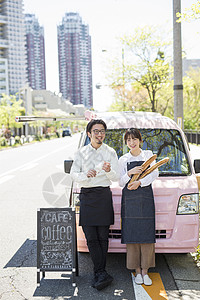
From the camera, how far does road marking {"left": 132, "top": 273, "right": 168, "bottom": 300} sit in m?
3.80

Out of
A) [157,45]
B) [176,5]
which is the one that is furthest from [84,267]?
[157,45]

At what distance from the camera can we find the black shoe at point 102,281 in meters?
4.00

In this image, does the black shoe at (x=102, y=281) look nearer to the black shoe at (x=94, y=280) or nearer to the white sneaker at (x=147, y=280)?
the black shoe at (x=94, y=280)

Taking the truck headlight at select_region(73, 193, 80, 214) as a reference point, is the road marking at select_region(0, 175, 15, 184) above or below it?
below

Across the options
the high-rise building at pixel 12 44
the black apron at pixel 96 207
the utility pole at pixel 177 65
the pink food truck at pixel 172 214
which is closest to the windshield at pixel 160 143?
the pink food truck at pixel 172 214

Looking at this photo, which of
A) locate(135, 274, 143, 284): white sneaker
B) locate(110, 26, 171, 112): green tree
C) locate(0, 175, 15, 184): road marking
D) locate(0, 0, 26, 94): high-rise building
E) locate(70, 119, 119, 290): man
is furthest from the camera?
locate(0, 0, 26, 94): high-rise building

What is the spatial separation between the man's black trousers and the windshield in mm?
1325

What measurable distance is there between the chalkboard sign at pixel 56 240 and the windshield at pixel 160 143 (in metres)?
1.32

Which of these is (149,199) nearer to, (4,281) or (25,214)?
(4,281)

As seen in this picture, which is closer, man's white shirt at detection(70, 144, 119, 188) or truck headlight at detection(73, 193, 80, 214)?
man's white shirt at detection(70, 144, 119, 188)

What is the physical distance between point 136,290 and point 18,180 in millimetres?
9554

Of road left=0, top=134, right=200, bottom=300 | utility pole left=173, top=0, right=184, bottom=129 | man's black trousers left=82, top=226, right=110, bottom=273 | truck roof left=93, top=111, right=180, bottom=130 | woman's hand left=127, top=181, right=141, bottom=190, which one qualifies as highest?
utility pole left=173, top=0, right=184, bottom=129

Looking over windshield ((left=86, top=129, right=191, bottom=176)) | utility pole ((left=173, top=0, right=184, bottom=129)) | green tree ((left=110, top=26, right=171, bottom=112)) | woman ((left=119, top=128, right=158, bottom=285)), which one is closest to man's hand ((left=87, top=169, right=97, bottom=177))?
woman ((left=119, top=128, right=158, bottom=285))

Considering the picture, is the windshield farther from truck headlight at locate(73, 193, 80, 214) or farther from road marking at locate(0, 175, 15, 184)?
road marking at locate(0, 175, 15, 184)
